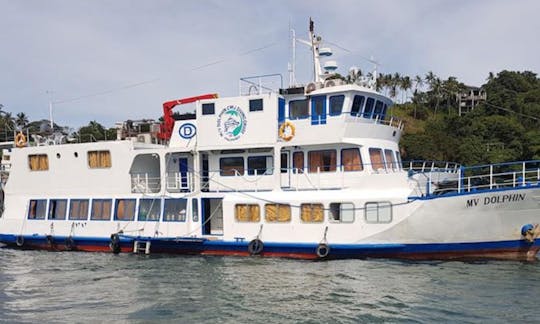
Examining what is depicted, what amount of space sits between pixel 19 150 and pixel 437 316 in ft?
61.6

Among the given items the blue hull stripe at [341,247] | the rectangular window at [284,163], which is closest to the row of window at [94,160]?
the blue hull stripe at [341,247]

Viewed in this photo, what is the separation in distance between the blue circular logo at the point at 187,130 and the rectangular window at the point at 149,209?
2664mm

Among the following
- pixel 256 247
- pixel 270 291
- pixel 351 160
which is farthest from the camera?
pixel 351 160

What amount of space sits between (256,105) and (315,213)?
4.43 m

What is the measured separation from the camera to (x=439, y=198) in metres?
14.7

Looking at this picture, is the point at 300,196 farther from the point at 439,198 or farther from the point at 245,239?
the point at 439,198

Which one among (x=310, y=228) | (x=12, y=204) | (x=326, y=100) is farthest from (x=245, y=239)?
(x=12, y=204)

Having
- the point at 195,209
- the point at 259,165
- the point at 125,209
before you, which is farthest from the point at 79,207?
the point at 259,165

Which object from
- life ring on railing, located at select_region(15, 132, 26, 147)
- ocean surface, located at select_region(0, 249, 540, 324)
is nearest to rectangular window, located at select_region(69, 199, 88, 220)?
ocean surface, located at select_region(0, 249, 540, 324)

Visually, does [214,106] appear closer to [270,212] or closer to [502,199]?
[270,212]

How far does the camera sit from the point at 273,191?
17156mm

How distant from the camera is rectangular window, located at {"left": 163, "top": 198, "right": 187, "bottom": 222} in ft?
60.0

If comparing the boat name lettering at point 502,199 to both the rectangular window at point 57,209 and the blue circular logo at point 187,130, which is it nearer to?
the blue circular logo at point 187,130

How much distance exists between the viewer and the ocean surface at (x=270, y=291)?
10500mm
